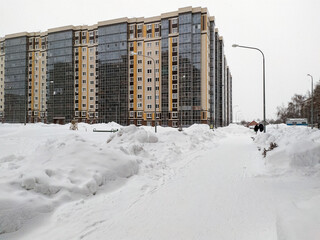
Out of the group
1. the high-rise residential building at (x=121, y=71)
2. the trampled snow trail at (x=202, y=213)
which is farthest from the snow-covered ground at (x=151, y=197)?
the high-rise residential building at (x=121, y=71)

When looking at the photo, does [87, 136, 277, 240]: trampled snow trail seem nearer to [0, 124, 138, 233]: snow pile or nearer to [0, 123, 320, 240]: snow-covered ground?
[0, 123, 320, 240]: snow-covered ground

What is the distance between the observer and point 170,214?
416 centimetres

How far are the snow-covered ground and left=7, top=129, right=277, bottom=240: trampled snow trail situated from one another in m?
0.02

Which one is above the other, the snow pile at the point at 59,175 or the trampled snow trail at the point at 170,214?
the snow pile at the point at 59,175

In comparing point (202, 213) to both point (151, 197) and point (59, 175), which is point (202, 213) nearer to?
point (151, 197)

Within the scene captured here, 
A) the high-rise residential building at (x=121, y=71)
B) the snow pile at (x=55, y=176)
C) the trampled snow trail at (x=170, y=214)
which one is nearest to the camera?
the trampled snow trail at (x=170, y=214)

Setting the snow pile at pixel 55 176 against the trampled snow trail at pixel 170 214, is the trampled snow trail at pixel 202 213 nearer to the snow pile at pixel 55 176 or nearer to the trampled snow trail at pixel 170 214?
the trampled snow trail at pixel 170 214

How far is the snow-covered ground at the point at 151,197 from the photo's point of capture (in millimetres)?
3475

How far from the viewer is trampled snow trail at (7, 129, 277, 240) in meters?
3.44

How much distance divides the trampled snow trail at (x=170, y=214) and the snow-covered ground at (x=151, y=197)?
0.02 m

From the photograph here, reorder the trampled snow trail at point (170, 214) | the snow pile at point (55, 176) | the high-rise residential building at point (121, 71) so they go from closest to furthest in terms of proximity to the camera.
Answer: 1. the trampled snow trail at point (170, 214)
2. the snow pile at point (55, 176)
3. the high-rise residential building at point (121, 71)

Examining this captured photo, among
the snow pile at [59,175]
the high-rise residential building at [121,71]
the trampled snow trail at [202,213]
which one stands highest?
the high-rise residential building at [121,71]

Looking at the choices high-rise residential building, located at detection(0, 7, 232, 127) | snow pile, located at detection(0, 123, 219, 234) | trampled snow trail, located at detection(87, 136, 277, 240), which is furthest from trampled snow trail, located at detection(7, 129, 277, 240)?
high-rise residential building, located at detection(0, 7, 232, 127)

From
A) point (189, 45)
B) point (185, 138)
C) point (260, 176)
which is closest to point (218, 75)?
point (189, 45)
